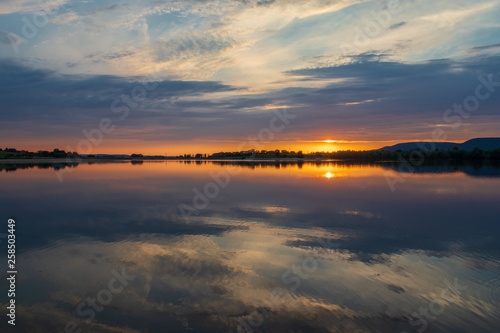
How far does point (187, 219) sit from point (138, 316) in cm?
961

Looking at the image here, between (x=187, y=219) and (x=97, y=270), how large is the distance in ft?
23.7

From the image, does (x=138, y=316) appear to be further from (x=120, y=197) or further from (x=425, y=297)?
(x=120, y=197)

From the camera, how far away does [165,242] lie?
39.2 ft

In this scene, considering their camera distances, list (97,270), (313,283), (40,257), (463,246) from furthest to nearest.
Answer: (463,246) → (40,257) → (97,270) → (313,283)

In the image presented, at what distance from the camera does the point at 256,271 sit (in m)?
9.01

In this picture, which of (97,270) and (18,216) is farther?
(18,216)

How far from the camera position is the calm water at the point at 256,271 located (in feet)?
21.5

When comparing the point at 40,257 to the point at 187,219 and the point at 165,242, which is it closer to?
the point at 165,242

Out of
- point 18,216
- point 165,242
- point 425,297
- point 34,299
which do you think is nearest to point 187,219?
point 165,242

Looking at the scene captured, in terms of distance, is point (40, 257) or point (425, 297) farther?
point (40, 257)

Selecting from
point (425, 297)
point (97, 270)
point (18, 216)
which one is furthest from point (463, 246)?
point (18, 216)

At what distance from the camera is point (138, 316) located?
665 centimetres

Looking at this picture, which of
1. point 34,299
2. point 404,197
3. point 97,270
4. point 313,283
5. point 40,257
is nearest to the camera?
point 34,299

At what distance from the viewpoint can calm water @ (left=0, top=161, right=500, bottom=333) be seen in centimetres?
655
